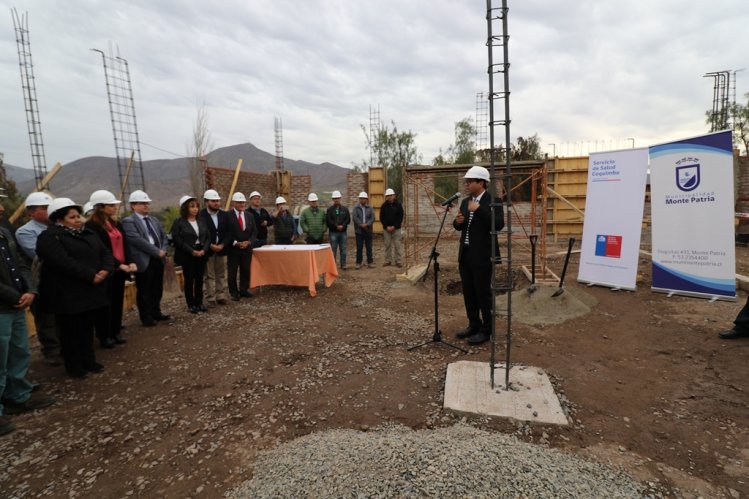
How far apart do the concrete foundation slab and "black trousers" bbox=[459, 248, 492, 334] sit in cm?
77

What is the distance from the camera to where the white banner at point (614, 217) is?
20.4 feet

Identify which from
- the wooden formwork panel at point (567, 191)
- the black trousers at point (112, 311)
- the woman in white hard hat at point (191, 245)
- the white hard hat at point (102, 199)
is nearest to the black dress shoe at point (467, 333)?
the woman in white hard hat at point (191, 245)

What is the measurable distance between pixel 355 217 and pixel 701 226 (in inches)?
247

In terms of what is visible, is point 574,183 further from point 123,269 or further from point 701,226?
point 123,269

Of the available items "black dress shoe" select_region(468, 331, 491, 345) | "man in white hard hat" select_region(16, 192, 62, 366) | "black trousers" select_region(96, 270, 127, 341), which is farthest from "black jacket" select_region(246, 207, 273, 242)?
"black dress shoe" select_region(468, 331, 491, 345)

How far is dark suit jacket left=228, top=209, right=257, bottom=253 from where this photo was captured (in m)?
6.25

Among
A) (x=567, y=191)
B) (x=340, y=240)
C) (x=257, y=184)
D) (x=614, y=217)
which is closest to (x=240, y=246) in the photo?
(x=340, y=240)

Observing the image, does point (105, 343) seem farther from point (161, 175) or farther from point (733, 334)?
point (161, 175)

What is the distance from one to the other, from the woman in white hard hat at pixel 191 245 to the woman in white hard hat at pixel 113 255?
0.77 m

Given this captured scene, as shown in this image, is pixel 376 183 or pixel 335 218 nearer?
pixel 335 218

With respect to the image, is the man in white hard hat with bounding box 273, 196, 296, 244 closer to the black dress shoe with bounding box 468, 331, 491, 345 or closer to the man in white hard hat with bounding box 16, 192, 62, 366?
the man in white hard hat with bounding box 16, 192, 62, 366

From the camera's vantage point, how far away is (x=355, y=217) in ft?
29.7

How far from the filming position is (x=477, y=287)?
4.23 metres

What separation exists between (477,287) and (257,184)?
10.3 metres
